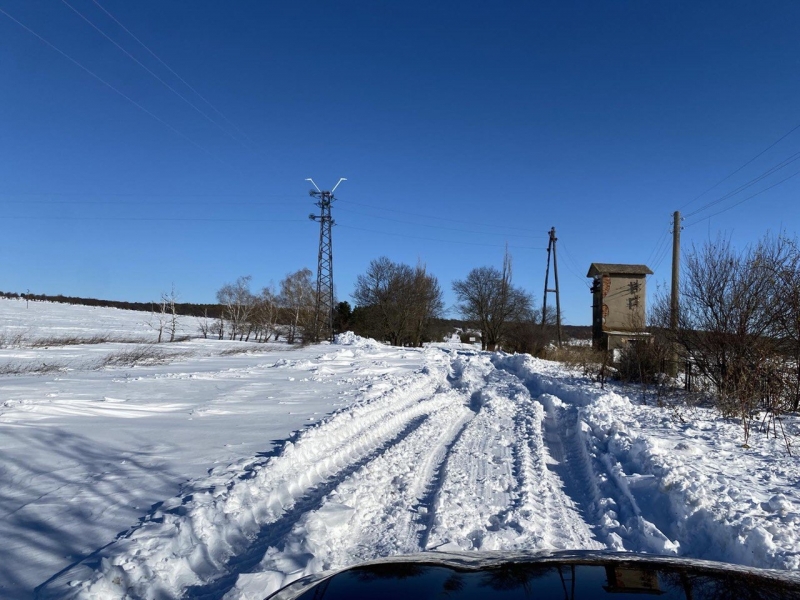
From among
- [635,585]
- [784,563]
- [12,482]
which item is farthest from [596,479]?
[12,482]

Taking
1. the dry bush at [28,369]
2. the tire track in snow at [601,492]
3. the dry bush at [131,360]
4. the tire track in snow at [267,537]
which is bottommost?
the tire track in snow at [267,537]

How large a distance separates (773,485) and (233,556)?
580 centimetres

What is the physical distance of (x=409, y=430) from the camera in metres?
9.09

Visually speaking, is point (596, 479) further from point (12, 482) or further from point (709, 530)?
point (12, 482)

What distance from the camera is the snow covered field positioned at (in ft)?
12.7

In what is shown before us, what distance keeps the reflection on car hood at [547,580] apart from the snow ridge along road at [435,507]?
51.7 inches

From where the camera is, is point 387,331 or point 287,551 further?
point 387,331

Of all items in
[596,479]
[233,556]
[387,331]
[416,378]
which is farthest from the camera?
[387,331]

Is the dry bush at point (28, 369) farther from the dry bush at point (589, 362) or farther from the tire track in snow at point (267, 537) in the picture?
the dry bush at point (589, 362)

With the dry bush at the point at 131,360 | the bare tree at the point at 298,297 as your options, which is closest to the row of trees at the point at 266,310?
the bare tree at the point at 298,297

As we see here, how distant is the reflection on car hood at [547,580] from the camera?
2.24 meters

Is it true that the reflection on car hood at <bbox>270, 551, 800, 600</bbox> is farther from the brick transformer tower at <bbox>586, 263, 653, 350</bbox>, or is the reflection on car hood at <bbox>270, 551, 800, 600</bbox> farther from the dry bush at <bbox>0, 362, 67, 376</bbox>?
the brick transformer tower at <bbox>586, 263, 653, 350</bbox>

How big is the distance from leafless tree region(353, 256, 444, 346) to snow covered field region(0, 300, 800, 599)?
4420 centimetres

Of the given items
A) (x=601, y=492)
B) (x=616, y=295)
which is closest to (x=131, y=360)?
(x=601, y=492)
